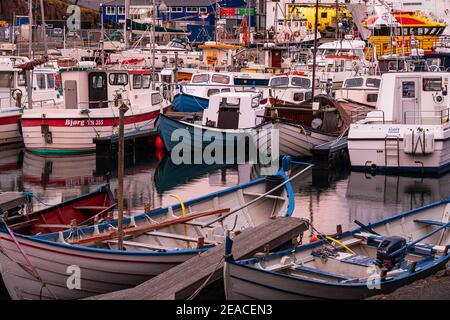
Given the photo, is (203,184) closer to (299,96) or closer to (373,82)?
(299,96)

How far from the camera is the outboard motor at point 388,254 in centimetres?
1190

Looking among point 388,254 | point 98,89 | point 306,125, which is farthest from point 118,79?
point 388,254

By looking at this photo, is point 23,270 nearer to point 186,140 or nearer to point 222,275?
point 222,275

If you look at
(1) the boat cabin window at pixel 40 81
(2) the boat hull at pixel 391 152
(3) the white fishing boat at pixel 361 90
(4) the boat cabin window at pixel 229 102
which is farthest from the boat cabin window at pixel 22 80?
(2) the boat hull at pixel 391 152

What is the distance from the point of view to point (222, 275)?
1127 cm

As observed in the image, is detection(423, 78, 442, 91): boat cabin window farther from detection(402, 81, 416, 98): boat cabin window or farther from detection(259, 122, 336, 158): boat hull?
detection(259, 122, 336, 158): boat hull

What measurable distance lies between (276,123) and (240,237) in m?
13.7

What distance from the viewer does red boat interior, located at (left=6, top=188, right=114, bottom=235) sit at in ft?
45.9

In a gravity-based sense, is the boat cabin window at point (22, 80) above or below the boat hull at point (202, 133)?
above

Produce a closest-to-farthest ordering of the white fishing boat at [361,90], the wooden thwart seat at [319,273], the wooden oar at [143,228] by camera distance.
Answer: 1. the wooden thwart seat at [319,273]
2. the wooden oar at [143,228]
3. the white fishing boat at [361,90]

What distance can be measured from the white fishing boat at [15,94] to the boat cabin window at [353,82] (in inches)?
436

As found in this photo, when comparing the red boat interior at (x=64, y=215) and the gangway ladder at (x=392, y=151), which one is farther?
the gangway ladder at (x=392, y=151)

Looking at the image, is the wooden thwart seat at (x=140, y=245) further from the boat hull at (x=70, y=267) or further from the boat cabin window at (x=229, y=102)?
the boat cabin window at (x=229, y=102)

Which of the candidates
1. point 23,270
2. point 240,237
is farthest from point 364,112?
point 23,270
